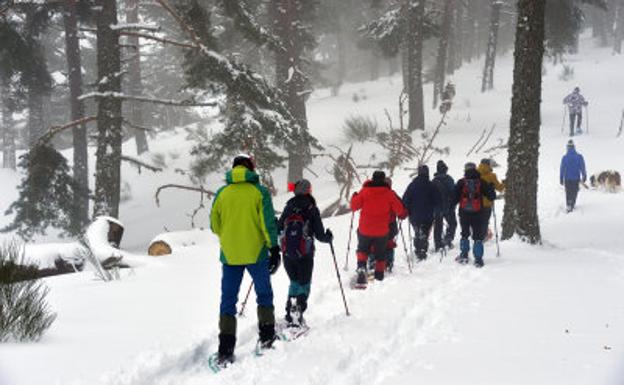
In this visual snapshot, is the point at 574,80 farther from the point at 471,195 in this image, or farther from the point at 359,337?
the point at 359,337

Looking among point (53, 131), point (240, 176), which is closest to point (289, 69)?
point (53, 131)

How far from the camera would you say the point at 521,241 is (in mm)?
10820

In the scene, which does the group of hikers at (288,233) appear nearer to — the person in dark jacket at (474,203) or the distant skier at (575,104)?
the person in dark jacket at (474,203)

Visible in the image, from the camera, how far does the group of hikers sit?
573 cm

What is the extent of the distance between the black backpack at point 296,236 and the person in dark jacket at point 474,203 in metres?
3.90

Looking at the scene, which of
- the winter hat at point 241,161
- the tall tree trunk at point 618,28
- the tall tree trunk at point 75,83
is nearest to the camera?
the winter hat at point 241,161

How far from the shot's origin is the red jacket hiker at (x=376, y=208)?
8.91 meters

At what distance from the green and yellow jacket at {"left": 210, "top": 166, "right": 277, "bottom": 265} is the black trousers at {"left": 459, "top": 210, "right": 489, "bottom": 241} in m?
4.95

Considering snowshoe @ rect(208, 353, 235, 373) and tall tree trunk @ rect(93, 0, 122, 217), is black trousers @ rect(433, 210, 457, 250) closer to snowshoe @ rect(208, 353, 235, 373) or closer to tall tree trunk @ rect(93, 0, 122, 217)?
snowshoe @ rect(208, 353, 235, 373)

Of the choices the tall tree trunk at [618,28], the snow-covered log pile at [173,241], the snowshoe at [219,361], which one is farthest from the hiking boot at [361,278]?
the tall tree trunk at [618,28]

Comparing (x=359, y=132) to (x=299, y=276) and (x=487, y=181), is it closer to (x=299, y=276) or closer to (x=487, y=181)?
(x=487, y=181)

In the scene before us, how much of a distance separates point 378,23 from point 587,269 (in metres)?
18.8

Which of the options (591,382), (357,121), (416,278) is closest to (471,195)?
(416,278)

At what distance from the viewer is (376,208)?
29.2 feet
